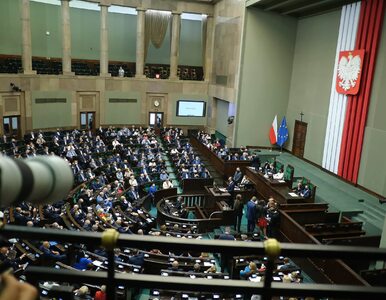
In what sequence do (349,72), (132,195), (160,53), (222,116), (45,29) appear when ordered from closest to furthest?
(132,195) < (349,72) < (45,29) < (222,116) < (160,53)

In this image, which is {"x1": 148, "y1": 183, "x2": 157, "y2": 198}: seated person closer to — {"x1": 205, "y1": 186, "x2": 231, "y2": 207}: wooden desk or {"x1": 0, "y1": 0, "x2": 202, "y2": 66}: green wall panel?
{"x1": 205, "y1": 186, "x2": 231, "y2": 207}: wooden desk

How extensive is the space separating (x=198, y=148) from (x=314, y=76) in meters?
7.69

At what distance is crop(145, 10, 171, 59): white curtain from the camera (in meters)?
26.3

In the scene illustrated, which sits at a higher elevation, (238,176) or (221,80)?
(221,80)

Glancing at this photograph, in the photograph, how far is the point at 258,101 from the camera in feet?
70.8

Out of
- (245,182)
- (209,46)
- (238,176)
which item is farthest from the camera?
(209,46)

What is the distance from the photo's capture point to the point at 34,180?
1136 mm

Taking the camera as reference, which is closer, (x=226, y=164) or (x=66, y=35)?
(x=226, y=164)

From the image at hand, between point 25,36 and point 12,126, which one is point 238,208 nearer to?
point 12,126

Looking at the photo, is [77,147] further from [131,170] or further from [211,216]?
[211,216]

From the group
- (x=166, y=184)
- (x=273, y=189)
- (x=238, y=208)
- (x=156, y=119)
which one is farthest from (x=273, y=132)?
(x=238, y=208)

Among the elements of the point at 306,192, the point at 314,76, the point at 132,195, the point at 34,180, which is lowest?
the point at 132,195

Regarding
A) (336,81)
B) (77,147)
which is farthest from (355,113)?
(77,147)

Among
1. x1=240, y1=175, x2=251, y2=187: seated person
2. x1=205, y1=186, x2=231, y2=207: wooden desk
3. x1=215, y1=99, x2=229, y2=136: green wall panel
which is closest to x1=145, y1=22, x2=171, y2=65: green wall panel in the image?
x1=215, y1=99, x2=229, y2=136: green wall panel
